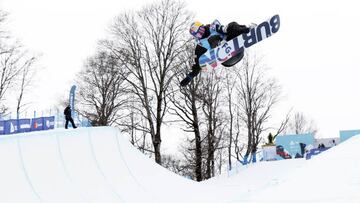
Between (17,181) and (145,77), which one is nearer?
(17,181)

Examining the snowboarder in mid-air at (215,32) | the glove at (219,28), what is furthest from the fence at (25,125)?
the glove at (219,28)

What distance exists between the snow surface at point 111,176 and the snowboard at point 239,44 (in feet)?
11.9

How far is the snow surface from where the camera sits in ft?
28.7

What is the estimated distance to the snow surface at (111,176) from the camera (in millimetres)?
8758

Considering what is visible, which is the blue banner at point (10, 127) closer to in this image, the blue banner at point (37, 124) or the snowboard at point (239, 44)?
the blue banner at point (37, 124)

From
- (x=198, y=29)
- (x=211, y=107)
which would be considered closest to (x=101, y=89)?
(x=211, y=107)

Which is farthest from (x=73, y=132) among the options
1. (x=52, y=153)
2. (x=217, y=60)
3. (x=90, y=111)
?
(x=90, y=111)

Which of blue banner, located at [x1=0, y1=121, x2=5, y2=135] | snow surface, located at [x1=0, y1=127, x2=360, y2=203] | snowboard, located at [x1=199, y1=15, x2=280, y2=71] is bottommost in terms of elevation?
snow surface, located at [x1=0, y1=127, x2=360, y2=203]

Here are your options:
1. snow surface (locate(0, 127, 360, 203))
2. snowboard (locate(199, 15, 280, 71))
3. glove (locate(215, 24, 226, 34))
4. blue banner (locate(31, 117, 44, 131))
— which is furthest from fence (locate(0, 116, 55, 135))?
glove (locate(215, 24, 226, 34))

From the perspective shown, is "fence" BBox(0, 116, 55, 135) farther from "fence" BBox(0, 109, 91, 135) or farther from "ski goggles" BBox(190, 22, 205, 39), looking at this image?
"ski goggles" BBox(190, 22, 205, 39)

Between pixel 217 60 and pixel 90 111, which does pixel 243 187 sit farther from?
pixel 90 111

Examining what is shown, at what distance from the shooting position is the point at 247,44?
11438mm

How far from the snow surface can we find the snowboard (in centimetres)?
363

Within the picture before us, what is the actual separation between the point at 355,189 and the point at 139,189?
997cm
